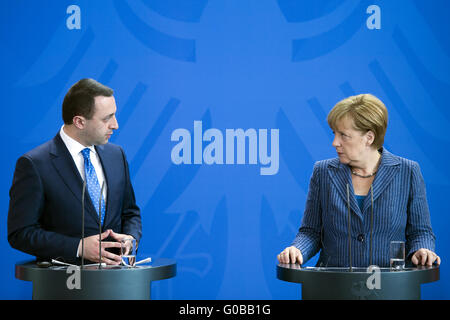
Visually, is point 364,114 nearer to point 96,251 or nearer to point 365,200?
point 365,200

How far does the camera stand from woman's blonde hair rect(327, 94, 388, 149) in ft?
9.25

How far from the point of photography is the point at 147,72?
468cm

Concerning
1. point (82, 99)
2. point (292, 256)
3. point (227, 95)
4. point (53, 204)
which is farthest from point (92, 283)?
point (227, 95)

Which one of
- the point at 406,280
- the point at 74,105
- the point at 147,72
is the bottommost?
the point at 406,280

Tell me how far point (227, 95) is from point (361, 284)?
8.47 feet

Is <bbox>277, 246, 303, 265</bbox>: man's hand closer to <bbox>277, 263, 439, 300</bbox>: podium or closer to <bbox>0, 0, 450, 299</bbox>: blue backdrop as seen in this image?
<bbox>277, 263, 439, 300</bbox>: podium

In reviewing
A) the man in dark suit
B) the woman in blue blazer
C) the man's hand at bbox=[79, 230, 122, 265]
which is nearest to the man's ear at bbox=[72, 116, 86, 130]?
the man in dark suit

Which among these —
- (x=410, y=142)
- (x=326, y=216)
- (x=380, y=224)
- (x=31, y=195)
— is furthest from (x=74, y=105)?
(x=410, y=142)

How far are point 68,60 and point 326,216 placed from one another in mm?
2666

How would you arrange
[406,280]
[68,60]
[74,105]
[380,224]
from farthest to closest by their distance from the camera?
[68,60] < [74,105] < [380,224] < [406,280]

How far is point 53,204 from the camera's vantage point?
9.51ft

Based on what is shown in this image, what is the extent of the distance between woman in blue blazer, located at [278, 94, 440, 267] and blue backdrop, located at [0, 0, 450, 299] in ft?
5.76

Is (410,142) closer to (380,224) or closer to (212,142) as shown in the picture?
(212,142)

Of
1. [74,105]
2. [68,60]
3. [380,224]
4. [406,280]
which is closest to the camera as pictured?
[406,280]
